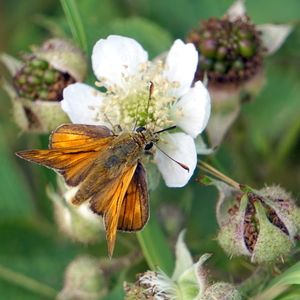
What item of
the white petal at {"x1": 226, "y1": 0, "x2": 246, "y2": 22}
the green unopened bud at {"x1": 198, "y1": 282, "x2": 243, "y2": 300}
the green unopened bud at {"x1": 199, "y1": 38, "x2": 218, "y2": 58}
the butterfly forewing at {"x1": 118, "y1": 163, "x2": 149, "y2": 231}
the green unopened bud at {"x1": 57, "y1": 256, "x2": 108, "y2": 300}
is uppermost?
the white petal at {"x1": 226, "y1": 0, "x2": 246, "y2": 22}

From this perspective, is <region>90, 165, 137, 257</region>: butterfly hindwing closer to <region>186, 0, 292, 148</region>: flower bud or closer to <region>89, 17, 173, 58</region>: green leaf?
<region>186, 0, 292, 148</region>: flower bud

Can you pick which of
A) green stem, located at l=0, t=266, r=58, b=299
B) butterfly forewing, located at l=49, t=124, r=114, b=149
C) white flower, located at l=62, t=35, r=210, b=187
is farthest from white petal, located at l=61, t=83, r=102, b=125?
green stem, located at l=0, t=266, r=58, b=299

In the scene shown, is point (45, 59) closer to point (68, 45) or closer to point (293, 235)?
point (68, 45)

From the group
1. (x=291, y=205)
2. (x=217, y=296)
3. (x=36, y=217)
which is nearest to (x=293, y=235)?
(x=291, y=205)

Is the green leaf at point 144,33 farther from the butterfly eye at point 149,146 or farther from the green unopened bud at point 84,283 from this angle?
the green unopened bud at point 84,283

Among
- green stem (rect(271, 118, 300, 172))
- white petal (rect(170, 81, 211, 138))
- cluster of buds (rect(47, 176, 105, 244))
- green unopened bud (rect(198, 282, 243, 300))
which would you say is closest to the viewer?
green unopened bud (rect(198, 282, 243, 300))

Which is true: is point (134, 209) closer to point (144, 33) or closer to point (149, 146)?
point (149, 146)

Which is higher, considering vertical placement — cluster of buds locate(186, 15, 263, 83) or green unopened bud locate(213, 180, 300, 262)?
cluster of buds locate(186, 15, 263, 83)

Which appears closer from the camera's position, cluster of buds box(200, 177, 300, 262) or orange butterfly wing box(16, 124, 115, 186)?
cluster of buds box(200, 177, 300, 262)
